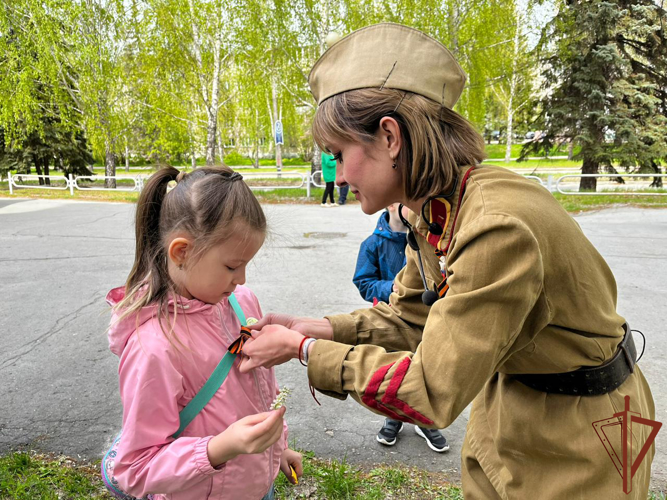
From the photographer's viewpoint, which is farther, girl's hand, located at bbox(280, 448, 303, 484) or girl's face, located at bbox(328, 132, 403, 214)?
girl's hand, located at bbox(280, 448, 303, 484)

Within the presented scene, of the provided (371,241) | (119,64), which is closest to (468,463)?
(371,241)

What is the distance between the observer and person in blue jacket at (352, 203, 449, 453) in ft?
10.5

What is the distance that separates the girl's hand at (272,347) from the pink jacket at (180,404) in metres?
0.14

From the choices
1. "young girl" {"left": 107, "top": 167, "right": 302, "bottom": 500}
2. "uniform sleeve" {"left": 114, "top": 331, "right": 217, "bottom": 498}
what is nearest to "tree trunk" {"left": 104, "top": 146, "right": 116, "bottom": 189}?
"young girl" {"left": 107, "top": 167, "right": 302, "bottom": 500}

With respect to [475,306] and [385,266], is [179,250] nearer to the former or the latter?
[475,306]

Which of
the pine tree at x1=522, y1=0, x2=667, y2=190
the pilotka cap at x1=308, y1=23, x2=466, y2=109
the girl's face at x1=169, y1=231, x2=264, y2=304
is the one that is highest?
the pine tree at x1=522, y1=0, x2=667, y2=190

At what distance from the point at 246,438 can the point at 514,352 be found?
28.8 inches

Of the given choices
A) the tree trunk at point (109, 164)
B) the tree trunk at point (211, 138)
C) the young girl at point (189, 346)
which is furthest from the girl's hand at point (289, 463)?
the tree trunk at point (109, 164)

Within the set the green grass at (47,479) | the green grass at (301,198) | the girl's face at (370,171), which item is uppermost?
the girl's face at (370,171)

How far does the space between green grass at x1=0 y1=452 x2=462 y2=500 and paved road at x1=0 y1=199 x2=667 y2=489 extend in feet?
0.52

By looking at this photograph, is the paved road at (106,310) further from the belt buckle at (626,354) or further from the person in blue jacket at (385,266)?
the belt buckle at (626,354)

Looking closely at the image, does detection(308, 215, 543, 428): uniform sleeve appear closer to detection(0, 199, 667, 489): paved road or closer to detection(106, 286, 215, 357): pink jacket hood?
detection(106, 286, 215, 357): pink jacket hood

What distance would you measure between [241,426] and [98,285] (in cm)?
553

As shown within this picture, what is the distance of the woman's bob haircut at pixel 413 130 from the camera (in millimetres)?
1482
